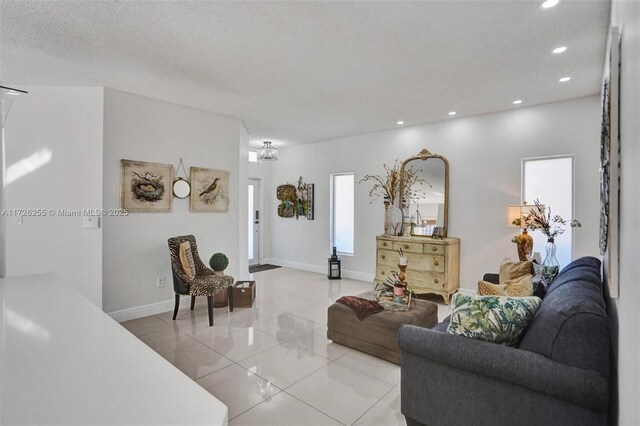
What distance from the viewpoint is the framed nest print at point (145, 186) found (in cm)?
386

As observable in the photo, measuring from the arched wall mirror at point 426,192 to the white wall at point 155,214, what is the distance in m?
2.78

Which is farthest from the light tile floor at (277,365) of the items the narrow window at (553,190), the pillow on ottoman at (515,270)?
the narrow window at (553,190)

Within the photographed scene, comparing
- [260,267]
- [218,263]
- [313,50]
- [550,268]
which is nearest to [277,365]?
[218,263]

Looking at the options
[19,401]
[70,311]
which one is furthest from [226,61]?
[19,401]

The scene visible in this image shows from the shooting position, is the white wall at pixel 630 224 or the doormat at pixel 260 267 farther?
the doormat at pixel 260 267

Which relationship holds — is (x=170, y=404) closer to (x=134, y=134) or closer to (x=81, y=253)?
(x=81, y=253)

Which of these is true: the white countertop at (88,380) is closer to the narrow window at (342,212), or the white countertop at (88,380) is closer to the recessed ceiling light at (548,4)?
the recessed ceiling light at (548,4)

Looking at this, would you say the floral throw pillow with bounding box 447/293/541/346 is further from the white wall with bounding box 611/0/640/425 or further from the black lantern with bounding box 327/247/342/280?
the black lantern with bounding box 327/247/342/280

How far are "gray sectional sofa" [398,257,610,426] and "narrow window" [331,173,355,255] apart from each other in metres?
4.46

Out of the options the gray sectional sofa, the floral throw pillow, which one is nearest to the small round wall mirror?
the gray sectional sofa

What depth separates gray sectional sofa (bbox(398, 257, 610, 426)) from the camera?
1.44 m

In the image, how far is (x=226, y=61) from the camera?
301 centimetres

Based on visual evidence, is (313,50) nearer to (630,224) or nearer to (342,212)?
(630,224)

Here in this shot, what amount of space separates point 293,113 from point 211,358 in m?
3.30
